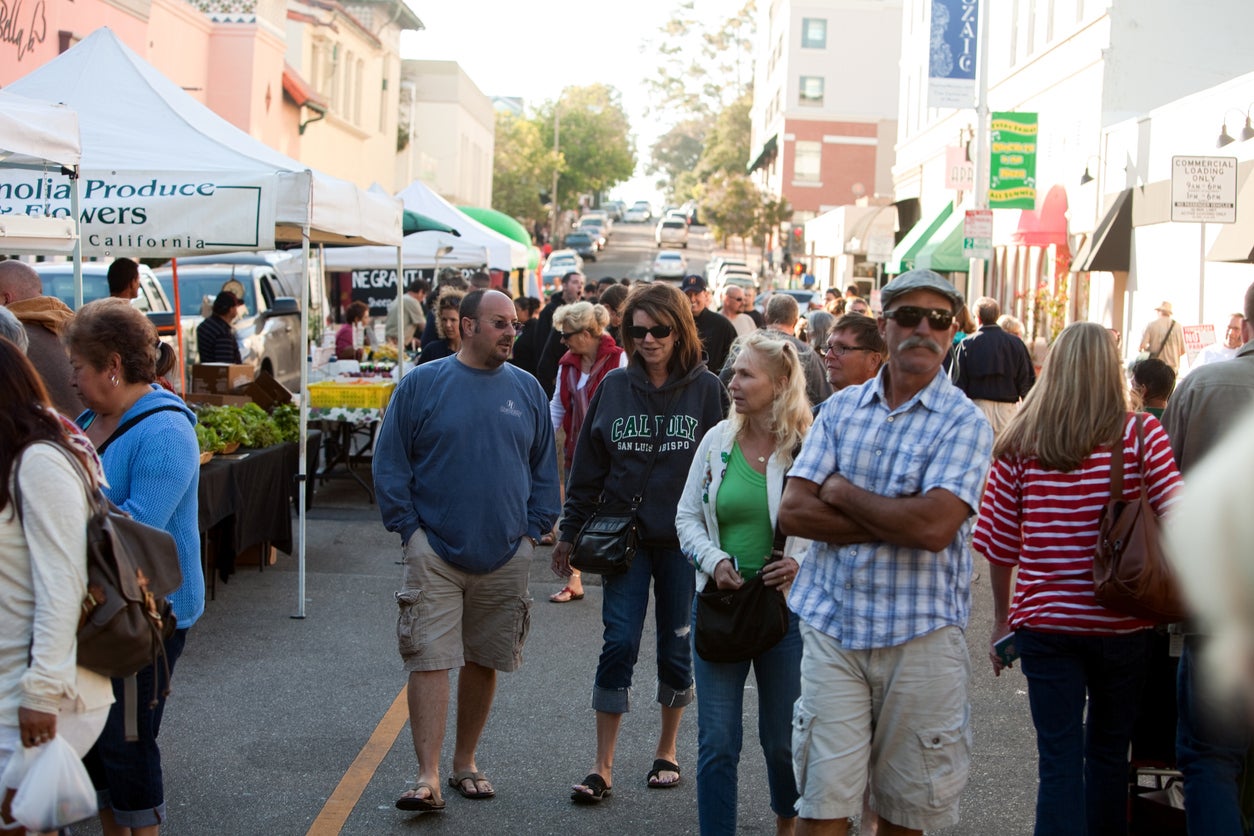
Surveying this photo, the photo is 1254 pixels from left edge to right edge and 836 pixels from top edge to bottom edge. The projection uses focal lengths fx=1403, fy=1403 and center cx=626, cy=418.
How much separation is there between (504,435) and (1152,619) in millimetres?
2510

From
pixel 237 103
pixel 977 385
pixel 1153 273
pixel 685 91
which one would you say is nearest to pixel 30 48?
pixel 237 103

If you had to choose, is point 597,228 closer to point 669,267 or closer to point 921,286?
point 669,267

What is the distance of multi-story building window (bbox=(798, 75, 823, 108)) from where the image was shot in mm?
68375

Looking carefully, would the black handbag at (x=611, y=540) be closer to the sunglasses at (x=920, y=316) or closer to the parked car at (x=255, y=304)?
the sunglasses at (x=920, y=316)

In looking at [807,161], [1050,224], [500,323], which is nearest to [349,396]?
[500,323]

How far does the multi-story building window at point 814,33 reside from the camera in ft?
225

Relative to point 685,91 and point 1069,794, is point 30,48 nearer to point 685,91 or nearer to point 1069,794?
point 1069,794

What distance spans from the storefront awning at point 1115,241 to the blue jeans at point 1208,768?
664 inches

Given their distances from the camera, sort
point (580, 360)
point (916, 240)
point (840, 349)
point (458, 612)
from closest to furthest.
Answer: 1. point (458, 612)
2. point (840, 349)
3. point (580, 360)
4. point (916, 240)

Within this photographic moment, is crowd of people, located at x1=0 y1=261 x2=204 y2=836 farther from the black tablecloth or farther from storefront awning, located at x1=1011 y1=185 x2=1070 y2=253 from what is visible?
storefront awning, located at x1=1011 y1=185 x2=1070 y2=253

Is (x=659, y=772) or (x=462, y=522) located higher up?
(x=462, y=522)

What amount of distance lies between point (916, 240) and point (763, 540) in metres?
31.0

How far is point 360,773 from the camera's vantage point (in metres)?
5.89

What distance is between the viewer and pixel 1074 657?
14.4ft
